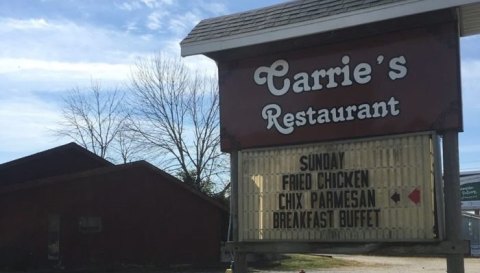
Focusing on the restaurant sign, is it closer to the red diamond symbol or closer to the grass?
the red diamond symbol

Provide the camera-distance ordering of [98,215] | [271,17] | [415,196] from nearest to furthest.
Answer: [415,196] → [271,17] → [98,215]

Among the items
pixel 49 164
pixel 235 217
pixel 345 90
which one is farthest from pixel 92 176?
pixel 345 90

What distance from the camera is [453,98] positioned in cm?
819

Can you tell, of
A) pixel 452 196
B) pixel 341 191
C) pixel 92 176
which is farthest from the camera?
pixel 92 176

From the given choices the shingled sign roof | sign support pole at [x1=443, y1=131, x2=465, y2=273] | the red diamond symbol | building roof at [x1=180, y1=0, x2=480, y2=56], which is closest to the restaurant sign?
the red diamond symbol

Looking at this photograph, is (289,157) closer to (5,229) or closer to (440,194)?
(440,194)

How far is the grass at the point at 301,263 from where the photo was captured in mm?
30947

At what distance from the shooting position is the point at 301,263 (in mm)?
33656

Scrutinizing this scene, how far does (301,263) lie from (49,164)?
1412cm

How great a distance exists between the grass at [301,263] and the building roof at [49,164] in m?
9.68

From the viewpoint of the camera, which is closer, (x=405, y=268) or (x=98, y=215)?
(x=98, y=215)

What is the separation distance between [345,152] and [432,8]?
7.55ft

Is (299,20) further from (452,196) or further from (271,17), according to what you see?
(452,196)

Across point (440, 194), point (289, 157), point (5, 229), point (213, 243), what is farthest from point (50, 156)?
point (440, 194)
